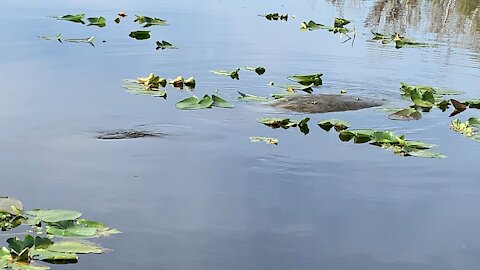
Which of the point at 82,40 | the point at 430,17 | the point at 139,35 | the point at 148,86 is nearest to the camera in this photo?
the point at 148,86

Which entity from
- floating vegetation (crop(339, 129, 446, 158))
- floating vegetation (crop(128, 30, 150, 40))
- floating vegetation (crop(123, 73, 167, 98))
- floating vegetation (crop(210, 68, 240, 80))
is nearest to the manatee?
floating vegetation (crop(123, 73, 167, 98))

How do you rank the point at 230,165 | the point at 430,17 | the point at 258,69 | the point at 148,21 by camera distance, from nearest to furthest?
1. the point at 230,165
2. the point at 258,69
3. the point at 148,21
4. the point at 430,17

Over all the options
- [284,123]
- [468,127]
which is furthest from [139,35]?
[468,127]

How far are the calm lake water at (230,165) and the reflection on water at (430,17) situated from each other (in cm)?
163

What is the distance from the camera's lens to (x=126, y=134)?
16.6 feet

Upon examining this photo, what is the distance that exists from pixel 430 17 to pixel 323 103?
592 centimetres

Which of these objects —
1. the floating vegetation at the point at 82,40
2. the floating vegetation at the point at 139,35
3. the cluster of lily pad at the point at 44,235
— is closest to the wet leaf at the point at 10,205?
the cluster of lily pad at the point at 44,235

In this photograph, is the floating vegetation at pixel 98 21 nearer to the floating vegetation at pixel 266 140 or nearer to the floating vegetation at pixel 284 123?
the floating vegetation at pixel 284 123

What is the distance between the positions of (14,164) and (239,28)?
5353 millimetres

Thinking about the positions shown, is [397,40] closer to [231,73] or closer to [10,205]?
[231,73]

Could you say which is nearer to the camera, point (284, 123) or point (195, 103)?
point (284, 123)

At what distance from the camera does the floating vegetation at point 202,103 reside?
569 centimetres

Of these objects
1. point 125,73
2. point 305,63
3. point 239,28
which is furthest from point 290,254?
point 239,28

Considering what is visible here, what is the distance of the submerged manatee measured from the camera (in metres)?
5.87
